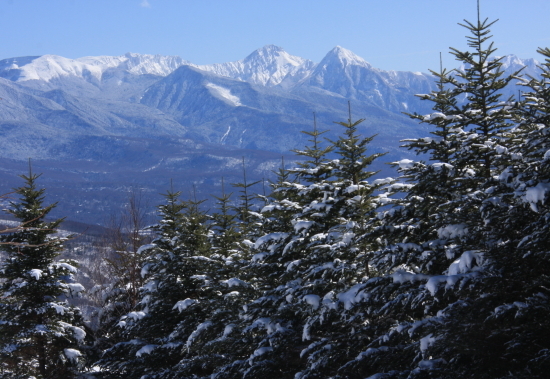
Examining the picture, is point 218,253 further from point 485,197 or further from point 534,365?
point 534,365

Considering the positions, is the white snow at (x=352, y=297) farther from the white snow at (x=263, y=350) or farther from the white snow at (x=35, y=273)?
the white snow at (x=35, y=273)

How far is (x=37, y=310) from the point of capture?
61.5 ft

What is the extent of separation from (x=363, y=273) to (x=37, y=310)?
39.7 feet

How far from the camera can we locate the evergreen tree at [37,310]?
727 inches

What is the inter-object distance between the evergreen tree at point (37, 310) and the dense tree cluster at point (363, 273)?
67 mm

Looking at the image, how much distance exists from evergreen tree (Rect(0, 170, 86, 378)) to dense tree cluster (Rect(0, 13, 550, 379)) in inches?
2.6

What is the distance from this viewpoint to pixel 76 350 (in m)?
18.9

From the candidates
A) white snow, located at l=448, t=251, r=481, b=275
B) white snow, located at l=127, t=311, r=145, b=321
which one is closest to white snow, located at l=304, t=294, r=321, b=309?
white snow, located at l=448, t=251, r=481, b=275

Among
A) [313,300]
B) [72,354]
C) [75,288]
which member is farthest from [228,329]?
[75,288]

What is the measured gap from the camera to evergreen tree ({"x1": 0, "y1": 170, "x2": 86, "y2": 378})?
60.6 feet

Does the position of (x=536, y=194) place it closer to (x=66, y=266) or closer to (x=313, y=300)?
(x=313, y=300)

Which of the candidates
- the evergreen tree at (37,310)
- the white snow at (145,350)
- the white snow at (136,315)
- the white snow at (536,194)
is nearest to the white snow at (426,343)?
the white snow at (536,194)

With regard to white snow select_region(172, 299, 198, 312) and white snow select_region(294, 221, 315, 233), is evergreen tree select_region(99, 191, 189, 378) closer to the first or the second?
white snow select_region(172, 299, 198, 312)

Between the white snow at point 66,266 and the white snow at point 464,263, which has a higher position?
the white snow at point 464,263
